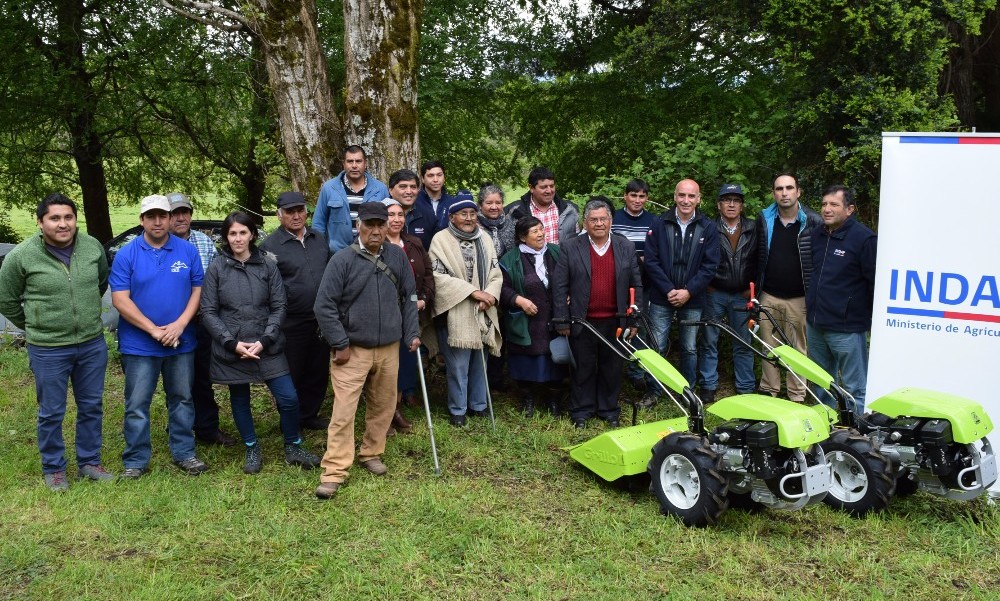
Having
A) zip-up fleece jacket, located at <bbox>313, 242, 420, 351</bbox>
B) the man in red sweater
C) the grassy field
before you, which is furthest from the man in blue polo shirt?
the grassy field

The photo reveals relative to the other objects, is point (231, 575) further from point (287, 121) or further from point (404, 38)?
point (404, 38)

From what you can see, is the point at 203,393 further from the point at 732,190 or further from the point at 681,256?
the point at 732,190

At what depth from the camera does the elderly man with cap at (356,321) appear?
5160mm

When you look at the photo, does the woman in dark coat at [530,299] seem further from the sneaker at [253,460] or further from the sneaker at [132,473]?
the sneaker at [132,473]

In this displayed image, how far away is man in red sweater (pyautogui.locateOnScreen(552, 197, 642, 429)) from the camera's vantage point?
20.8 ft

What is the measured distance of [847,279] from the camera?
230 inches

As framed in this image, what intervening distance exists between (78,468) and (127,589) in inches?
72.7

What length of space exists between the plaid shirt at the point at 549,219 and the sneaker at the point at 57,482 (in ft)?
13.3

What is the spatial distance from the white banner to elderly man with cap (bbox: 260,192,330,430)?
3.94 m

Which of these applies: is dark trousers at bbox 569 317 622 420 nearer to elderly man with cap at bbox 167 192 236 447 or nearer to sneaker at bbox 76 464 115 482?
elderly man with cap at bbox 167 192 236 447

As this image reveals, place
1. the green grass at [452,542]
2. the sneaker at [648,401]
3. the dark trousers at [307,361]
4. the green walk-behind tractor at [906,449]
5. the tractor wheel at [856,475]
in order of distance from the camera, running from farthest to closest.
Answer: the sneaker at [648,401] → the dark trousers at [307,361] → the tractor wheel at [856,475] → the green walk-behind tractor at [906,449] → the green grass at [452,542]

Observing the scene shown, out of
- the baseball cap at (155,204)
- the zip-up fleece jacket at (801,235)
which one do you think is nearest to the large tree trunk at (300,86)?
the baseball cap at (155,204)

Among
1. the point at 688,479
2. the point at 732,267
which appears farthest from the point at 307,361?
the point at 732,267

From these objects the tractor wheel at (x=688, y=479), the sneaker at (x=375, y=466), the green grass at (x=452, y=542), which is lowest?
the green grass at (x=452, y=542)
